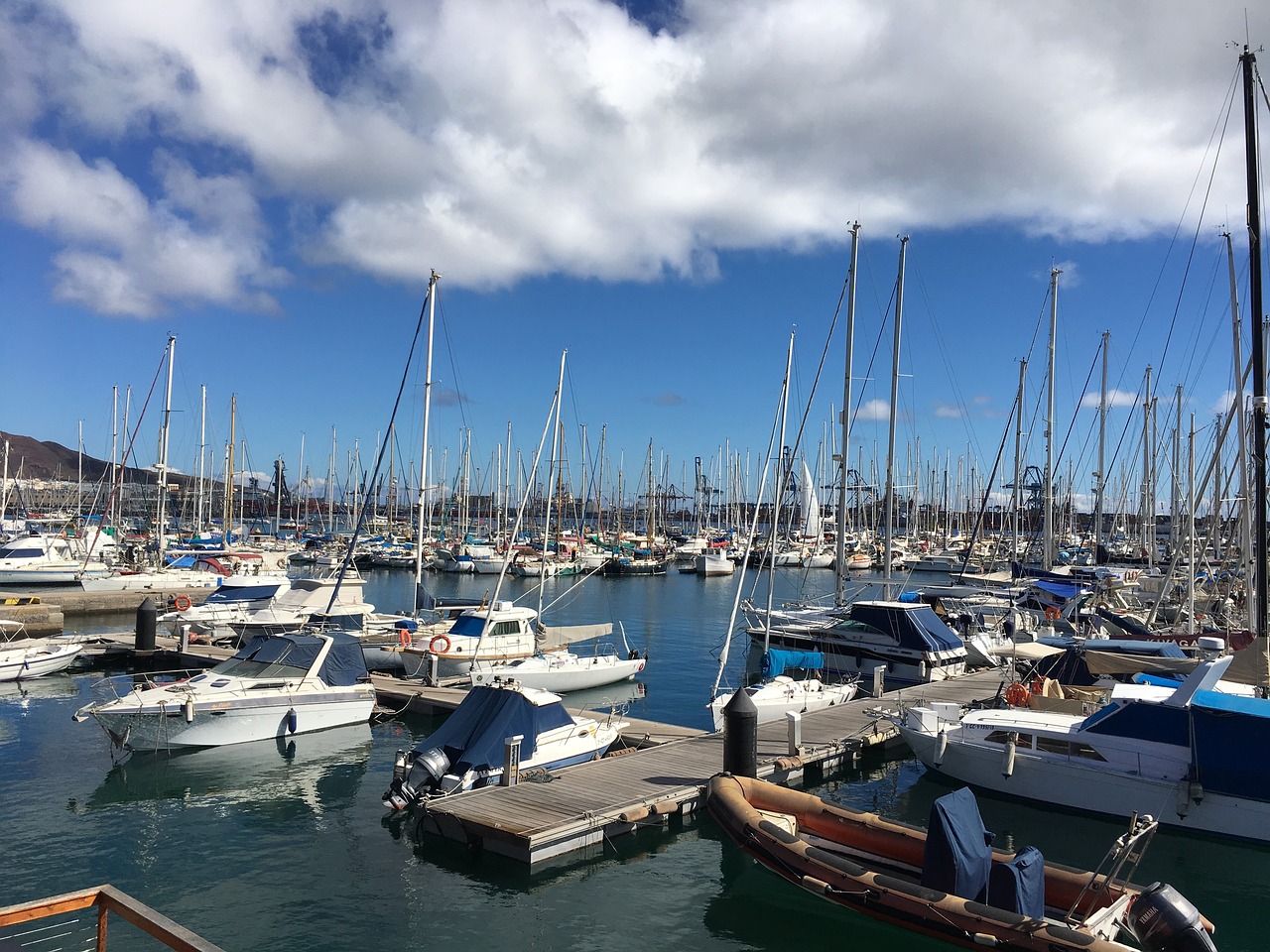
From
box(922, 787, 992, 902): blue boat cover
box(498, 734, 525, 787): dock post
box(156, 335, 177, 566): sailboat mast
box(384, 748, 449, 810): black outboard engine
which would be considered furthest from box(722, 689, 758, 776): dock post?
box(156, 335, 177, 566): sailboat mast

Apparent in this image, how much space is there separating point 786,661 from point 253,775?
1569 centimetres

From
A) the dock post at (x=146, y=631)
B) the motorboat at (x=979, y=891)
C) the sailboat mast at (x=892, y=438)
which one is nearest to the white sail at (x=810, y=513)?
the sailboat mast at (x=892, y=438)

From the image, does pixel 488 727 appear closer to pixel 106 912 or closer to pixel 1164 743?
pixel 106 912

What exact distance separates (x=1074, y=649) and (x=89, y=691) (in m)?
29.9

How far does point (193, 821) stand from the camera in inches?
681

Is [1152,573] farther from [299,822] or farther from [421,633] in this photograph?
[299,822]

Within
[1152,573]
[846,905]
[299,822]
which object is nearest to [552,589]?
[1152,573]

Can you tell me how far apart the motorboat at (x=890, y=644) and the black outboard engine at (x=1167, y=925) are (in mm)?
18020

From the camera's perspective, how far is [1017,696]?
22.2 metres

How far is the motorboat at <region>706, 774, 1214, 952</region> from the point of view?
11.1 meters

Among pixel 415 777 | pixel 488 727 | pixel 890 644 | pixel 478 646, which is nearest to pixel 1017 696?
pixel 890 644

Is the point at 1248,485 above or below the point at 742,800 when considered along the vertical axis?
above

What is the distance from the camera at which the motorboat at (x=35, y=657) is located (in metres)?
28.3

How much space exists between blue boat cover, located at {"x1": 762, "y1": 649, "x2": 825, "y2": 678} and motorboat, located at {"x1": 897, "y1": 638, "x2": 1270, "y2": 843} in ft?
27.1
